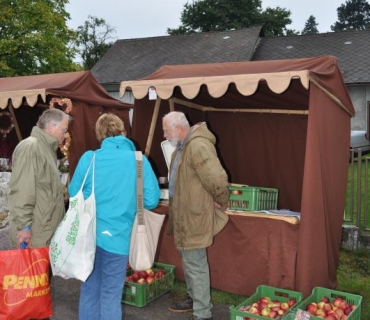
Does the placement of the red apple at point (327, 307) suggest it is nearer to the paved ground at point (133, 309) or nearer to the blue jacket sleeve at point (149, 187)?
the paved ground at point (133, 309)

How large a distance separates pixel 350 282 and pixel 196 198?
94.2 inches

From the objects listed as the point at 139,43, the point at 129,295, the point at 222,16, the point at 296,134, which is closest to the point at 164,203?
the point at 129,295

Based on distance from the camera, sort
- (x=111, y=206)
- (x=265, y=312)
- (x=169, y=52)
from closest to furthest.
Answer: (x=111, y=206), (x=265, y=312), (x=169, y=52)

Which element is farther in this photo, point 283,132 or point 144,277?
point 283,132

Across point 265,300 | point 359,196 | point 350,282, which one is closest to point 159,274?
point 265,300

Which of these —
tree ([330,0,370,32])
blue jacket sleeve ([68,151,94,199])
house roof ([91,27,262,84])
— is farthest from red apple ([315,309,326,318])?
tree ([330,0,370,32])

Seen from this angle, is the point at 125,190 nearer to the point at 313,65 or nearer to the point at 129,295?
the point at 129,295

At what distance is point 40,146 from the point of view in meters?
3.20

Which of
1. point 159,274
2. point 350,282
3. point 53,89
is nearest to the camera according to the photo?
point 159,274

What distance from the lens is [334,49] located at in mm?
20703

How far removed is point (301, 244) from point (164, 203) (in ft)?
5.75

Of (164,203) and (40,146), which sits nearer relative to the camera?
(40,146)

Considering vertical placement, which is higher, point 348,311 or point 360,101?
point 360,101

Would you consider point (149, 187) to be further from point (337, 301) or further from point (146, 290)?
point (337, 301)
